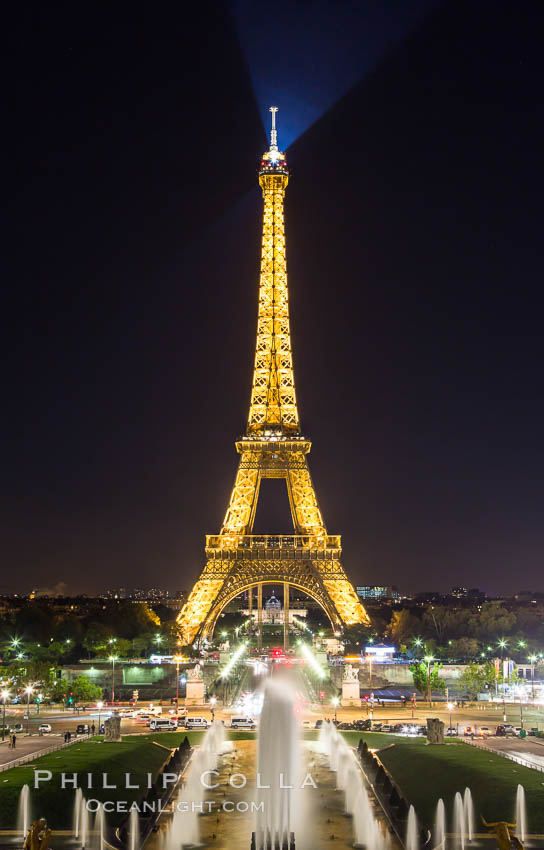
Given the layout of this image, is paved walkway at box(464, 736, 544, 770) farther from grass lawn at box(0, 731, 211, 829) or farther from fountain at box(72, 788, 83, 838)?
fountain at box(72, 788, 83, 838)

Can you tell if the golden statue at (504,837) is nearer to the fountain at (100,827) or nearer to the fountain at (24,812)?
the fountain at (100,827)

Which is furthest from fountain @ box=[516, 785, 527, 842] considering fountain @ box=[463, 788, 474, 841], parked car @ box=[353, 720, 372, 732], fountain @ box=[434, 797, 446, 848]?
parked car @ box=[353, 720, 372, 732]

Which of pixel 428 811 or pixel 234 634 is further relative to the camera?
pixel 234 634

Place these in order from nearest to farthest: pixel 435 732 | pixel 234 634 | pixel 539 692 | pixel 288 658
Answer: pixel 435 732 → pixel 539 692 → pixel 288 658 → pixel 234 634

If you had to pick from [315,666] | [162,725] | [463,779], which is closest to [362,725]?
[162,725]

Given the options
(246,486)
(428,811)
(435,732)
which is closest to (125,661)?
(246,486)

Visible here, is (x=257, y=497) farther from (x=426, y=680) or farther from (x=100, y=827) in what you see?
(x=100, y=827)

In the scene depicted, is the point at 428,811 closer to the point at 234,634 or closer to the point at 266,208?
the point at 266,208
